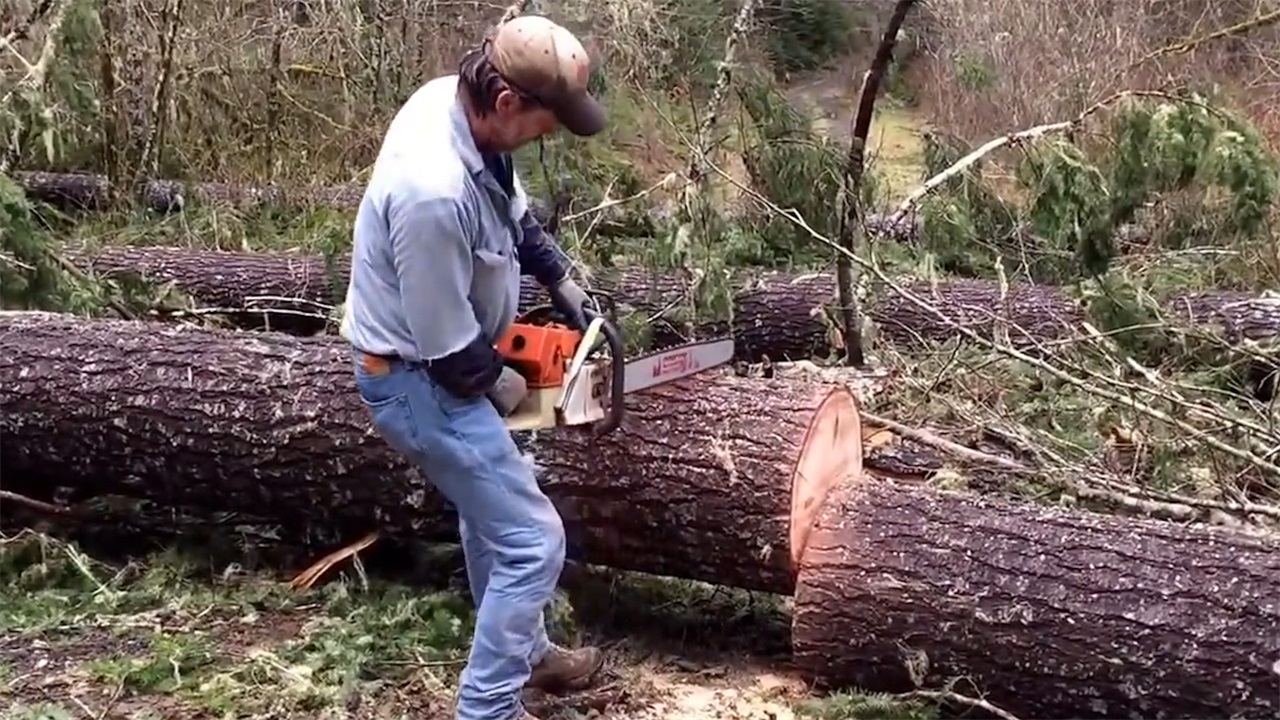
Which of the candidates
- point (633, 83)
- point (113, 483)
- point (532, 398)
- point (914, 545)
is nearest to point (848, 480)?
point (914, 545)

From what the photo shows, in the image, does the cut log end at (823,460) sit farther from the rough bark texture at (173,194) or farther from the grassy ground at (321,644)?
the rough bark texture at (173,194)

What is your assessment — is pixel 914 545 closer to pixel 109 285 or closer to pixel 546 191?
pixel 546 191

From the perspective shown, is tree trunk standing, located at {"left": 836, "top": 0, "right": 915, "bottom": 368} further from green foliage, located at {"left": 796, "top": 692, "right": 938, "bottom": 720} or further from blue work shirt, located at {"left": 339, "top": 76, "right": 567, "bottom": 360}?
blue work shirt, located at {"left": 339, "top": 76, "right": 567, "bottom": 360}

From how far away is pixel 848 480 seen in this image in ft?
12.3

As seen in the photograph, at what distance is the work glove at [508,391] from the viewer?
9.99 ft

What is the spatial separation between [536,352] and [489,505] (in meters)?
0.36

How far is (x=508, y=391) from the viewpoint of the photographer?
10.0 ft

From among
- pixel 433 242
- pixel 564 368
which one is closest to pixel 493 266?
pixel 433 242

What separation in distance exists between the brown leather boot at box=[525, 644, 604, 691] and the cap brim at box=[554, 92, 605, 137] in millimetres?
1335

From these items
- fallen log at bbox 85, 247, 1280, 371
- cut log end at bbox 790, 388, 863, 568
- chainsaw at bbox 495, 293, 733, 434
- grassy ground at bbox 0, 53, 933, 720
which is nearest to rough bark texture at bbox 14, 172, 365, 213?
fallen log at bbox 85, 247, 1280, 371

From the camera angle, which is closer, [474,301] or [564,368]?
[474,301]

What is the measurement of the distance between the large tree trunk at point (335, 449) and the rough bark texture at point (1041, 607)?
0.74ft

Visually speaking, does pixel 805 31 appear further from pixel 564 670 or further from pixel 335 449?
pixel 564 670

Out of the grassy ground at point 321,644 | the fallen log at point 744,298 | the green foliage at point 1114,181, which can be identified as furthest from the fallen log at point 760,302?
the grassy ground at point 321,644
